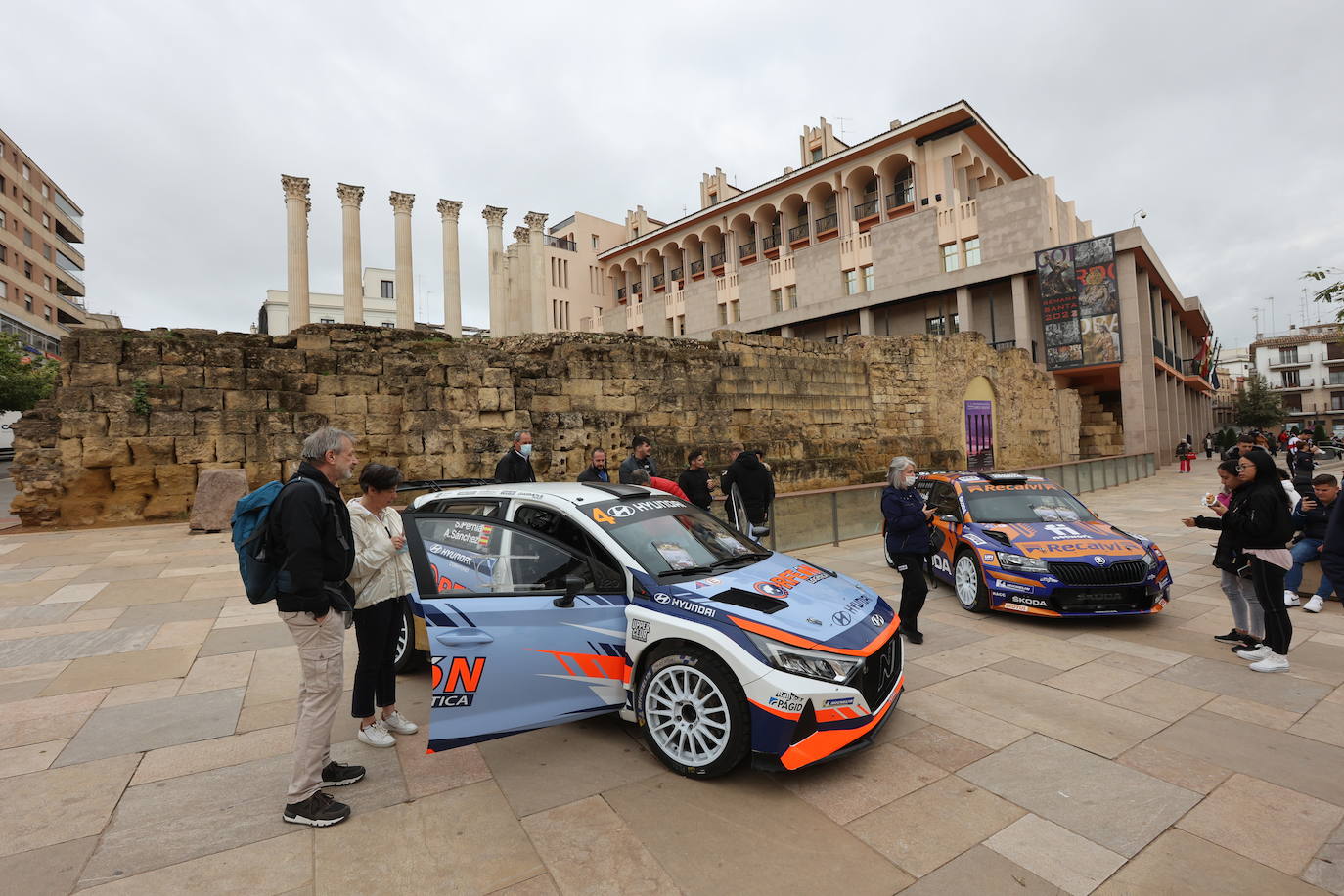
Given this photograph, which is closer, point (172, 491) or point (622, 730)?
point (622, 730)

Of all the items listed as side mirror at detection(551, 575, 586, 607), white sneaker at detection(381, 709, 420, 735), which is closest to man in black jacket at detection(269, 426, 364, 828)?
white sneaker at detection(381, 709, 420, 735)

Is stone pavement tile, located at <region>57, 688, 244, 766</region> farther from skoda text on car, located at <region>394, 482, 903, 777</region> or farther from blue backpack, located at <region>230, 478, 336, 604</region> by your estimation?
blue backpack, located at <region>230, 478, 336, 604</region>

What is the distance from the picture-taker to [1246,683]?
14.6 ft

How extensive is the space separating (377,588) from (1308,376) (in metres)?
99.2

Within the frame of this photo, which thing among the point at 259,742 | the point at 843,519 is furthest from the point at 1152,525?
the point at 259,742

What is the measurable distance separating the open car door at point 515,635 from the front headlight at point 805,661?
Answer: 0.82m

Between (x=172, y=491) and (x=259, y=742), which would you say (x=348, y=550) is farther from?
(x=172, y=491)

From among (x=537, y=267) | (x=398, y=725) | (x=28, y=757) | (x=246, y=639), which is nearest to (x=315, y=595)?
(x=398, y=725)

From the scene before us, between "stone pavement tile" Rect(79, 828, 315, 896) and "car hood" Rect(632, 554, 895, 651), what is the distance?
1.91m

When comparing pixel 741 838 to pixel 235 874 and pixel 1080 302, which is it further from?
pixel 1080 302

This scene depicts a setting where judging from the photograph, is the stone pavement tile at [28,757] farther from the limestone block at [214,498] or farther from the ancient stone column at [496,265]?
the ancient stone column at [496,265]

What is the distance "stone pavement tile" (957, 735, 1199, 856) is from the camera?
2.81 m

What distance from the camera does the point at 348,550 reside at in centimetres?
310

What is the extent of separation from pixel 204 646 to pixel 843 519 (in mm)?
8891
